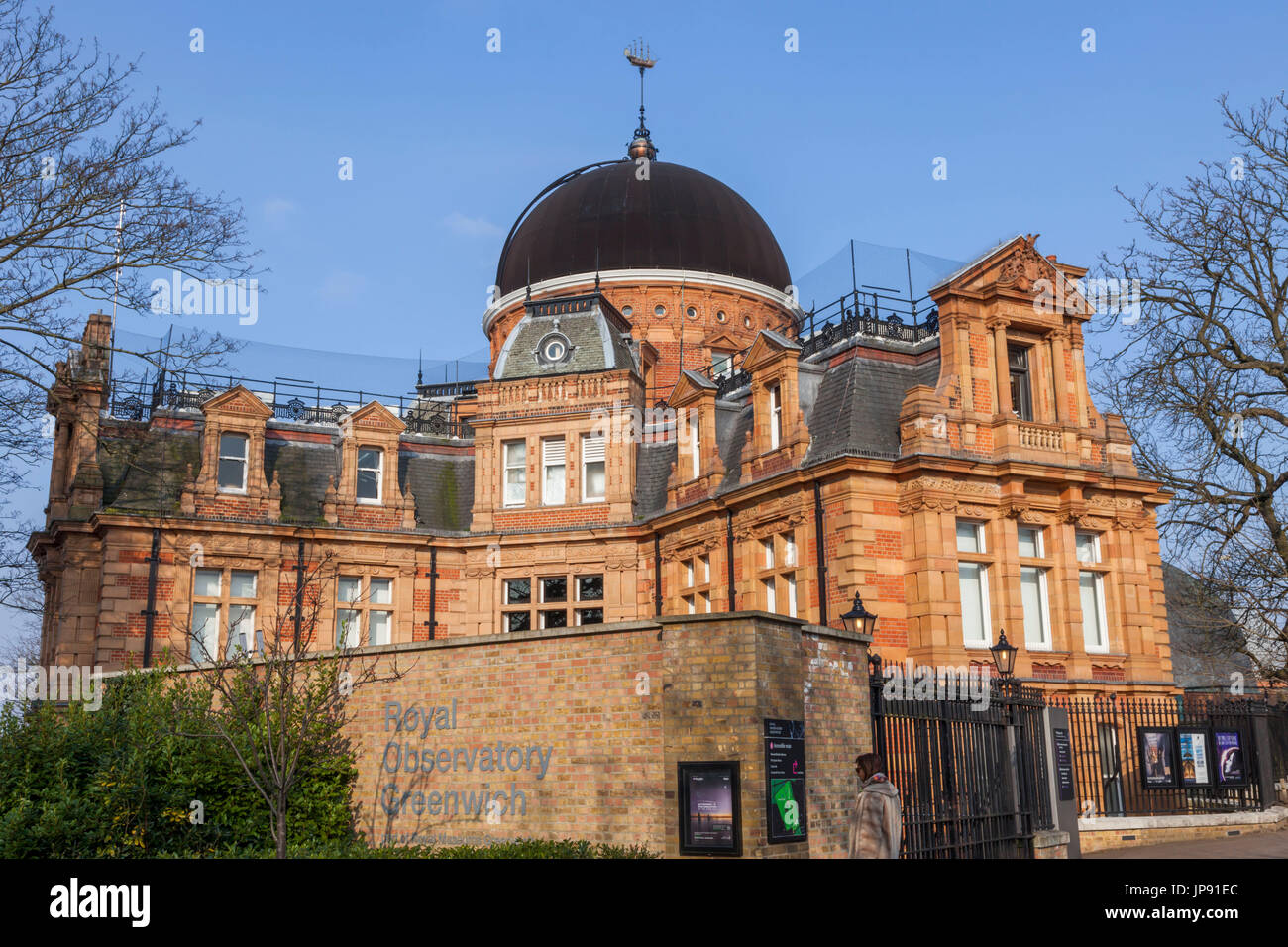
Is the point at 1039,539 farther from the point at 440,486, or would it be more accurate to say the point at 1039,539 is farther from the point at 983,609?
the point at 440,486

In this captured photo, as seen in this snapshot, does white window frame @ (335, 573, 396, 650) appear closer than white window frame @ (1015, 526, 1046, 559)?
No

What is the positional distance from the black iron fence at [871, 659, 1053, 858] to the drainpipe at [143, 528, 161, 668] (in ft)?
67.3

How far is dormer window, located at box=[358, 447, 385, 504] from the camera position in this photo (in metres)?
33.5

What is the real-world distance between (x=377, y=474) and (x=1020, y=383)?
1770 centimetres

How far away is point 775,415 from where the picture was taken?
2944cm

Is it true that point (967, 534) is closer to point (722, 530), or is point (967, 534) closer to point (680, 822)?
point (722, 530)

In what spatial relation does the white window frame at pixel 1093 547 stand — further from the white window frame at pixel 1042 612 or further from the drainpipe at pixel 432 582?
the drainpipe at pixel 432 582

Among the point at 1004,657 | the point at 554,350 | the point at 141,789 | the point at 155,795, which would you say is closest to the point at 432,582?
the point at 554,350

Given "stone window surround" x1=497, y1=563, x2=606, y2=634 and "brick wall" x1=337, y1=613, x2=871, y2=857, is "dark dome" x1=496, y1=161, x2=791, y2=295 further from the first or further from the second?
"brick wall" x1=337, y1=613, x2=871, y2=857

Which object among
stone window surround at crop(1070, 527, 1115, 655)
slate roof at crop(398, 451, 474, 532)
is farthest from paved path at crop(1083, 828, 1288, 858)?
slate roof at crop(398, 451, 474, 532)

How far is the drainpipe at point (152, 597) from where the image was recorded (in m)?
29.4

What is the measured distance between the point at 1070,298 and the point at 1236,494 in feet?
20.5

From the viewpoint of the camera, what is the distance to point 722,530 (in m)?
29.9
